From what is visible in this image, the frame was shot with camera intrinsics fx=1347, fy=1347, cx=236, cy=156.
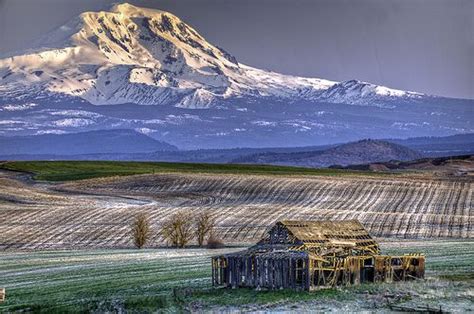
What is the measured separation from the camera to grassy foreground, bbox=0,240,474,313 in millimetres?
52844

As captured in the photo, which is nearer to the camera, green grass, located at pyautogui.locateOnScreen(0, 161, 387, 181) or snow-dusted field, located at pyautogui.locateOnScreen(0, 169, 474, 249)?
snow-dusted field, located at pyautogui.locateOnScreen(0, 169, 474, 249)

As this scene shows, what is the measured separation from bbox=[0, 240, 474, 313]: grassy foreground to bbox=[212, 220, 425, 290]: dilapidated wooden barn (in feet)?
2.91

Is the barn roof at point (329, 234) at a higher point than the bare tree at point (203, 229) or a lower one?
higher

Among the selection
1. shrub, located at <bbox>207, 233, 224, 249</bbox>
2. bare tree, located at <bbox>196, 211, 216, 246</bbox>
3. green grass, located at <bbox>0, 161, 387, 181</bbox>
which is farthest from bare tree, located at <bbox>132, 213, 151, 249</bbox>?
green grass, located at <bbox>0, 161, 387, 181</bbox>

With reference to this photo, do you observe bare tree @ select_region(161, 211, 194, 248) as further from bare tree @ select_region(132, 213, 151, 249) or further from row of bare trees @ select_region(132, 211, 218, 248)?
bare tree @ select_region(132, 213, 151, 249)

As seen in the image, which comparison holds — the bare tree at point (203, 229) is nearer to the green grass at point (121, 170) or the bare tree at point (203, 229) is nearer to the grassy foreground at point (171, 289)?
the grassy foreground at point (171, 289)

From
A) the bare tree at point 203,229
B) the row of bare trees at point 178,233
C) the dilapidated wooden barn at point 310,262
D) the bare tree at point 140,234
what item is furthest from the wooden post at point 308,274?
the bare tree at point 203,229

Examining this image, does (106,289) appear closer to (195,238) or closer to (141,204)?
(195,238)

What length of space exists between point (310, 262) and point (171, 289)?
6580 mm

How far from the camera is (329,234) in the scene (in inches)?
2440

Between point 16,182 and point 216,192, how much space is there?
89.9ft

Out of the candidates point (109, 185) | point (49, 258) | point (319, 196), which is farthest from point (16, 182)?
point (49, 258)

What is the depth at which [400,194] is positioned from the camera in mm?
135750

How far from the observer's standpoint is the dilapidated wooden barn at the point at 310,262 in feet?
184
